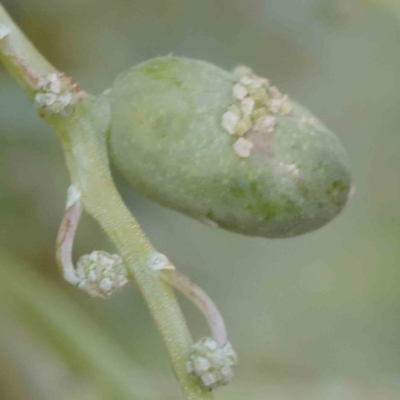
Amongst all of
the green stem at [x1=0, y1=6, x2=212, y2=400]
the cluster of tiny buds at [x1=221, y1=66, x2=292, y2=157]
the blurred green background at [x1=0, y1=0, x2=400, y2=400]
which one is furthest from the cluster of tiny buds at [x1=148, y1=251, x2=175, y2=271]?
the blurred green background at [x1=0, y1=0, x2=400, y2=400]

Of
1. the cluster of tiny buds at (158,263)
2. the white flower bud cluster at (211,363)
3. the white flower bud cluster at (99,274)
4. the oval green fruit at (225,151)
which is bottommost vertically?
the white flower bud cluster at (211,363)

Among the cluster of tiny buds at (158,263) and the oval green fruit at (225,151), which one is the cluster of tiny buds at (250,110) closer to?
the oval green fruit at (225,151)

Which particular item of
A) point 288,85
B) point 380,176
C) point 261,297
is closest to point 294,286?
point 261,297

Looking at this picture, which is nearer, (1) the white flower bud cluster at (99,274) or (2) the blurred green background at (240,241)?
(1) the white flower bud cluster at (99,274)

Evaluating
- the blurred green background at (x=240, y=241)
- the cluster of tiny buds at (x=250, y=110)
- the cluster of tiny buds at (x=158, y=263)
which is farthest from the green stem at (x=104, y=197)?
the blurred green background at (x=240, y=241)

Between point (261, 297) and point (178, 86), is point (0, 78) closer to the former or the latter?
point (178, 86)

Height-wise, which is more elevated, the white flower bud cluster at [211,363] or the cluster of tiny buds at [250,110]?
the cluster of tiny buds at [250,110]

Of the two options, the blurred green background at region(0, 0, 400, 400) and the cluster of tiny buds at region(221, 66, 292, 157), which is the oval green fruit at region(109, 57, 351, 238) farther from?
the blurred green background at region(0, 0, 400, 400)
